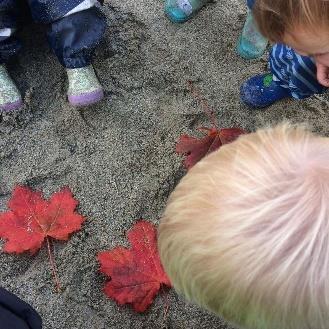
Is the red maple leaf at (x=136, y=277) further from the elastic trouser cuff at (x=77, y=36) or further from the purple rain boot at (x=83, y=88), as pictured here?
the elastic trouser cuff at (x=77, y=36)

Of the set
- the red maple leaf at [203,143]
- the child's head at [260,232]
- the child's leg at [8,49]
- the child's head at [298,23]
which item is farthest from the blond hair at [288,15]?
the child's leg at [8,49]

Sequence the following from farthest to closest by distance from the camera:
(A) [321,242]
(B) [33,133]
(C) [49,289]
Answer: (B) [33,133] < (C) [49,289] < (A) [321,242]

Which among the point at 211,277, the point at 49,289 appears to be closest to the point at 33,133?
the point at 49,289

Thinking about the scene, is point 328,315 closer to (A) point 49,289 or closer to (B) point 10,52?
(A) point 49,289

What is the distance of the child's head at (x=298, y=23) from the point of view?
1006mm

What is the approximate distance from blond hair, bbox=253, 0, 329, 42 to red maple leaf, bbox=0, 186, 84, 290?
26.0 inches

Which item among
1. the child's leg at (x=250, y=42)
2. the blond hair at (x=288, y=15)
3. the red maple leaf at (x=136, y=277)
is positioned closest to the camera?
the blond hair at (x=288, y=15)

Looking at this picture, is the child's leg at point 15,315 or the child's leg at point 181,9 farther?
the child's leg at point 181,9

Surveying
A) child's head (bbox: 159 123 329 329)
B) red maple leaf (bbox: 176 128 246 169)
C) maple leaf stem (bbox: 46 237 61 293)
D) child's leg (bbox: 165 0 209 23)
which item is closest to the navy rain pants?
child's leg (bbox: 165 0 209 23)

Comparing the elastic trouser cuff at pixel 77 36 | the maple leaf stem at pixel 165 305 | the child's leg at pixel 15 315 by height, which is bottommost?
the maple leaf stem at pixel 165 305

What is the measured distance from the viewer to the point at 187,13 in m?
1.76

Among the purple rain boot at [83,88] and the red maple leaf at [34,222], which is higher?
the purple rain boot at [83,88]

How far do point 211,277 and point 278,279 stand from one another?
10 cm

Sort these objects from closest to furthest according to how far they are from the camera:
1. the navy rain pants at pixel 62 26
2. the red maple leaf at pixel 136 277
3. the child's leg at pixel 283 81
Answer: the red maple leaf at pixel 136 277 → the child's leg at pixel 283 81 → the navy rain pants at pixel 62 26
